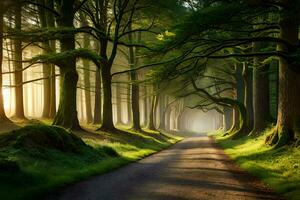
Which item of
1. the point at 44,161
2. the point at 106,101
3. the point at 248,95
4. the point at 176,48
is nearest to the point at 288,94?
the point at 176,48

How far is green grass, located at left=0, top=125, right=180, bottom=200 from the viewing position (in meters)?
10.5

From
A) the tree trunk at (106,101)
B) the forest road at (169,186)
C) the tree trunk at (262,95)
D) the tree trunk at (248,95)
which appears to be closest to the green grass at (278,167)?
the forest road at (169,186)

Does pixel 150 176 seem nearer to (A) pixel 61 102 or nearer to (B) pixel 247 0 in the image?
(B) pixel 247 0

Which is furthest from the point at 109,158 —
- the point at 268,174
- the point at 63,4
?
the point at 63,4

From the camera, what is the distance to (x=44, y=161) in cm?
1353

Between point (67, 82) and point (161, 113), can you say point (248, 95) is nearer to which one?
point (67, 82)

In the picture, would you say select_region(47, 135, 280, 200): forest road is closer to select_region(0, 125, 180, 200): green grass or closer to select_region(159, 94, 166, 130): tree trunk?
select_region(0, 125, 180, 200): green grass

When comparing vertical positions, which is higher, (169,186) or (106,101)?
(106,101)

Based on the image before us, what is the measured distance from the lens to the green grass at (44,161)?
412 inches

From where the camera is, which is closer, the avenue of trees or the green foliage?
the avenue of trees

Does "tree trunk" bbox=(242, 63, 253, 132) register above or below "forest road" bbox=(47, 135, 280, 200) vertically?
above

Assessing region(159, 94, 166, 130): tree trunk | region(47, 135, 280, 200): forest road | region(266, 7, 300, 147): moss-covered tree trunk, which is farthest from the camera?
region(159, 94, 166, 130): tree trunk

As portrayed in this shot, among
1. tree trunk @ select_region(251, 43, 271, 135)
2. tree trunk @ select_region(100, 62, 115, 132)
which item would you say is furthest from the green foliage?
tree trunk @ select_region(251, 43, 271, 135)

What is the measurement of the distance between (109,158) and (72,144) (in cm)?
210
